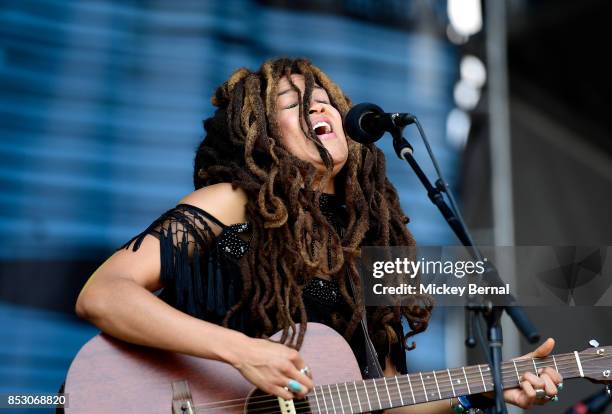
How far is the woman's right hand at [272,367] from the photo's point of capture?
2.09 meters

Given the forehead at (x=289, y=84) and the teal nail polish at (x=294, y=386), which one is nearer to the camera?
the teal nail polish at (x=294, y=386)

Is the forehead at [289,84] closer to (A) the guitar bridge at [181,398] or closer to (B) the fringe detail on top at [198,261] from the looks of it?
(B) the fringe detail on top at [198,261]

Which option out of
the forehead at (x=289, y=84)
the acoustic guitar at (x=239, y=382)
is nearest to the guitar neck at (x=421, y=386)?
the acoustic guitar at (x=239, y=382)

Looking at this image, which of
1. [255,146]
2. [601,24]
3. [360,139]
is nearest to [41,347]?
[255,146]

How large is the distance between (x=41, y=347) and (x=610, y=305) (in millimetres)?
1962

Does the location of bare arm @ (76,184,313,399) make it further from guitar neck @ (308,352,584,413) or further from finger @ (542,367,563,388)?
finger @ (542,367,563,388)

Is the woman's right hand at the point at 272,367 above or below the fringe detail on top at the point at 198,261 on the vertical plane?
below

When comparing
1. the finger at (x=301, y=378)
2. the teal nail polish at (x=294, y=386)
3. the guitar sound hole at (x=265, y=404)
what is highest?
the finger at (x=301, y=378)

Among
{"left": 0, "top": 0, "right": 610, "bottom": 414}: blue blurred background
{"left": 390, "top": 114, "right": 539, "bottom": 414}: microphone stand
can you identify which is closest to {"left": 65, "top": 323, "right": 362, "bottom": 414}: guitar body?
{"left": 390, "top": 114, "right": 539, "bottom": 414}: microphone stand

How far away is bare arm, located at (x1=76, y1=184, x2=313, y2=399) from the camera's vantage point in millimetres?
2100

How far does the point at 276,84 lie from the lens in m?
2.67

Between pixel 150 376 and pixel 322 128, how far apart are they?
912 millimetres

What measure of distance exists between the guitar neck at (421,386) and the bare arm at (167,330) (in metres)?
0.16

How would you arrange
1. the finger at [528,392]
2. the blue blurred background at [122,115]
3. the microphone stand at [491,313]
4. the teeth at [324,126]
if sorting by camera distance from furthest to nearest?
the blue blurred background at [122,115] < the teeth at [324,126] < the finger at [528,392] < the microphone stand at [491,313]
